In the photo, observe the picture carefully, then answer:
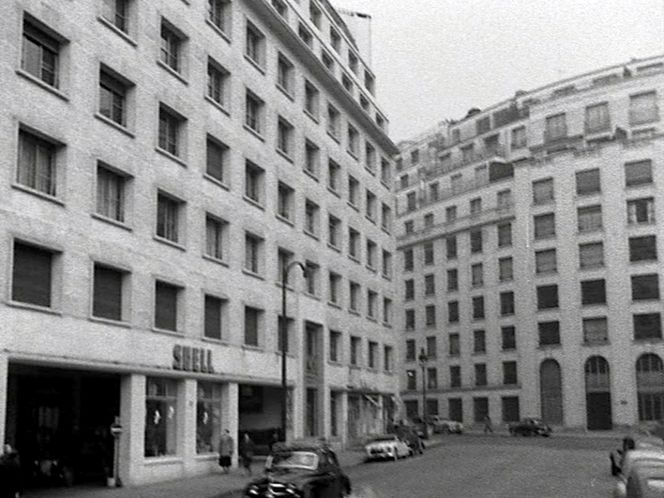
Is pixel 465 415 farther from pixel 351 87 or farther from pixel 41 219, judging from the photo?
pixel 41 219

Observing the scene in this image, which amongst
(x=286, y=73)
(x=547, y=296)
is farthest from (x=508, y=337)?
(x=286, y=73)

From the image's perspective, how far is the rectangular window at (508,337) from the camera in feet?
259

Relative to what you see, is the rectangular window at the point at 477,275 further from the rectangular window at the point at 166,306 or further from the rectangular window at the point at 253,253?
the rectangular window at the point at 166,306

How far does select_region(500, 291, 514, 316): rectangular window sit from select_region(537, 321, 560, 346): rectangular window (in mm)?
3505

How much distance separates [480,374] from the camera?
8119 centimetres

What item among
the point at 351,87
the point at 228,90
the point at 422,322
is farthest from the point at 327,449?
the point at 422,322

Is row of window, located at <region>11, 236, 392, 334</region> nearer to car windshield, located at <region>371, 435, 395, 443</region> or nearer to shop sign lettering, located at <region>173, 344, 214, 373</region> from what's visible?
shop sign lettering, located at <region>173, 344, 214, 373</region>

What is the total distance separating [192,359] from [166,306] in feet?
7.19

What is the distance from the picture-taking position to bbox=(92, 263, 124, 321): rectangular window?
1040 inches

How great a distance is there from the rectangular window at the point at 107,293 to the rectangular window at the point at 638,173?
5515cm

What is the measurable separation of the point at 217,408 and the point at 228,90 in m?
12.4

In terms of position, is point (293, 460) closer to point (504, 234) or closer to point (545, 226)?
point (545, 226)

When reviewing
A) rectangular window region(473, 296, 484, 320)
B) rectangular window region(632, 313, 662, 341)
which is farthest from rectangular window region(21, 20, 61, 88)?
rectangular window region(473, 296, 484, 320)

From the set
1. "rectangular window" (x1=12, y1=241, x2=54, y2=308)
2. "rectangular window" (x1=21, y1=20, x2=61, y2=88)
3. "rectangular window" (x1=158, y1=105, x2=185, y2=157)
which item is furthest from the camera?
"rectangular window" (x1=158, y1=105, x2=185, y2=157)
